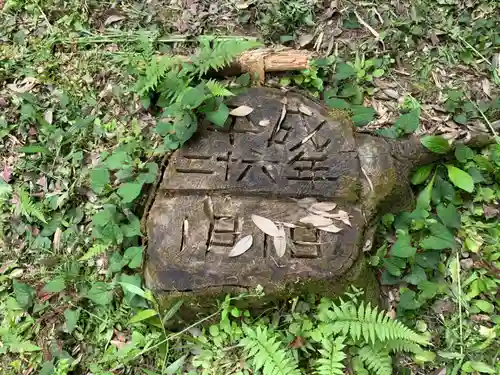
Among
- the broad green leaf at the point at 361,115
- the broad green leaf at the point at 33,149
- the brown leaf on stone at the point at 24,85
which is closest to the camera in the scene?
the broad green leaf at the point at 361,115

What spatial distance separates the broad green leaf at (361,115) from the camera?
3344 mm

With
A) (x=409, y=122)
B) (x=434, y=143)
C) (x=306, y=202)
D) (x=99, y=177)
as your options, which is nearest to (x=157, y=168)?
(x=99, y=177)

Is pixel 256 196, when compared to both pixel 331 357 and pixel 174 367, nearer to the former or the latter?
pixel 331 357

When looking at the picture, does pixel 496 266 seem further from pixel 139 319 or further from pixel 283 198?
pixel 139 319

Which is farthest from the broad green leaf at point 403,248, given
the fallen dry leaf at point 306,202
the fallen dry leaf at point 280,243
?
the fallen dry leaf at point 280,243

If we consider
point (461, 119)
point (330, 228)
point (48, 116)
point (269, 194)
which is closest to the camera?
point (330, 228)

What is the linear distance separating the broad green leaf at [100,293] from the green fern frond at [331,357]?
4.31 feet

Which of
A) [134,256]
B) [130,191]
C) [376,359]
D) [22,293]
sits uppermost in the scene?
[130,191]

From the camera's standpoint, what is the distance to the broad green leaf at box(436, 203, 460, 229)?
3109 mm

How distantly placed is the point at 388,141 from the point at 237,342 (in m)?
1.55

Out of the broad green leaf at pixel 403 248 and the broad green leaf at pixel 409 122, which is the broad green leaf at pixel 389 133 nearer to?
the broad green leaf at pixel 409 122

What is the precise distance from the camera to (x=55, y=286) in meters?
3.12

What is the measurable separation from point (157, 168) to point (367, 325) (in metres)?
1.55

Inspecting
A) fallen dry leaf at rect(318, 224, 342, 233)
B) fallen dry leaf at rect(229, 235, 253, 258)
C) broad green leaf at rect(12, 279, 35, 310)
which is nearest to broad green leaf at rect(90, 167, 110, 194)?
broad green leaf at rect(12, 279, 35, 310)
